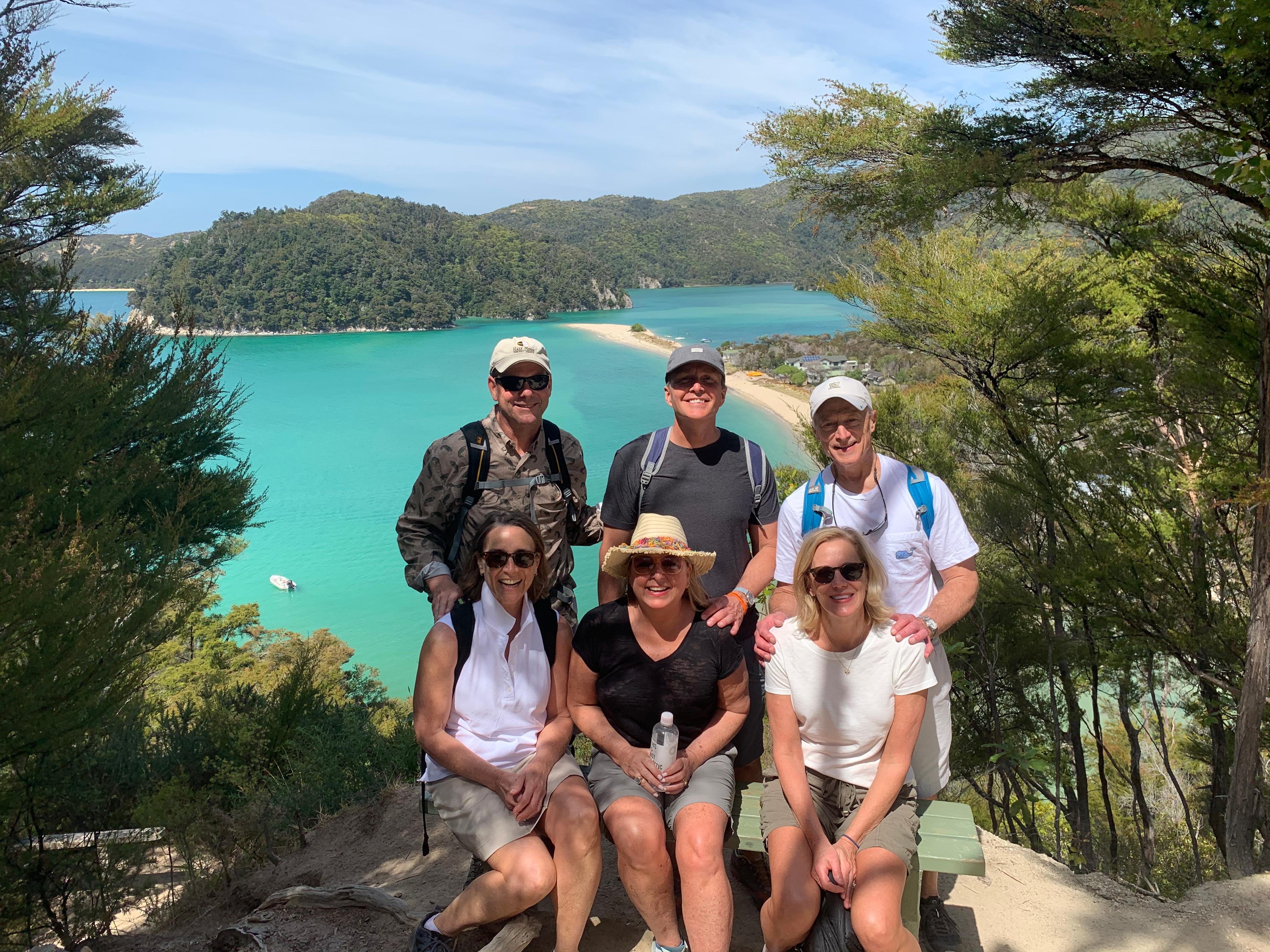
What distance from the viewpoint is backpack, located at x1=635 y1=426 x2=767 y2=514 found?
2.78m

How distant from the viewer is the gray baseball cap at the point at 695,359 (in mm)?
2705

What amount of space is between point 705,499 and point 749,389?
58427 mm

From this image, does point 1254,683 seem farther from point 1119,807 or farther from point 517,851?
point 1119,807

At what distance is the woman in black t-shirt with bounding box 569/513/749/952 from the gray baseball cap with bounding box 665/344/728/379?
1.69ft

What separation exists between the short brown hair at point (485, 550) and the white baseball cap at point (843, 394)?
0.96 metres

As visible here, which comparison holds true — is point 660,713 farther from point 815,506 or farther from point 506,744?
point 815,506

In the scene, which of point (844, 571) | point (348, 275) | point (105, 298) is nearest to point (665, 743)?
point (844, 571)

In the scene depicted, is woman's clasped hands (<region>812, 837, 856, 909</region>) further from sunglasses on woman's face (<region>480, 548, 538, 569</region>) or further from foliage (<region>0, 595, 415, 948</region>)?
foliage (<region>0, 595, 415, 948</region>)

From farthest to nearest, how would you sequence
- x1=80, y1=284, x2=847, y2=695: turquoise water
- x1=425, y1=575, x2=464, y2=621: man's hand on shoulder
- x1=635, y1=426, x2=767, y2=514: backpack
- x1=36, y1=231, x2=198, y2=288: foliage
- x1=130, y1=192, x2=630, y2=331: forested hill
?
1. x1=36, y1=231, x2=198, y2=288: foliage
2. x1=130, y1=192, x2=630, y2=331: forested hill
3. x1=80, y1=284, x2=847, y2=695: turquoise water
4. x1=635, y1=426, x2=767, y2=514: backpack
5. x1=425, y1=575, x2=464, y2=621: man's hand on shoulder

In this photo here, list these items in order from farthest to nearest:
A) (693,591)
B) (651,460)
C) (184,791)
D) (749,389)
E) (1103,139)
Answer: (749,389) < (1103,139) < (184,791) < (651,460) < (693,591)

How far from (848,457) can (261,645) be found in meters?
21.4

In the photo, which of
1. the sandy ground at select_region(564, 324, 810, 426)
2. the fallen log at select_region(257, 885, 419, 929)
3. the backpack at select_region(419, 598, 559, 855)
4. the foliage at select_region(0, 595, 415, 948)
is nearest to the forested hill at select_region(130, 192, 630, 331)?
the sandy ground at select_region(564, 324, 810, 426)

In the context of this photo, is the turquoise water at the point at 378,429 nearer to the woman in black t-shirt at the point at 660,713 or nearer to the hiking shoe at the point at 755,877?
the hiking shoe at the point at 755,877

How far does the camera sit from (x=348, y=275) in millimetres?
104250
